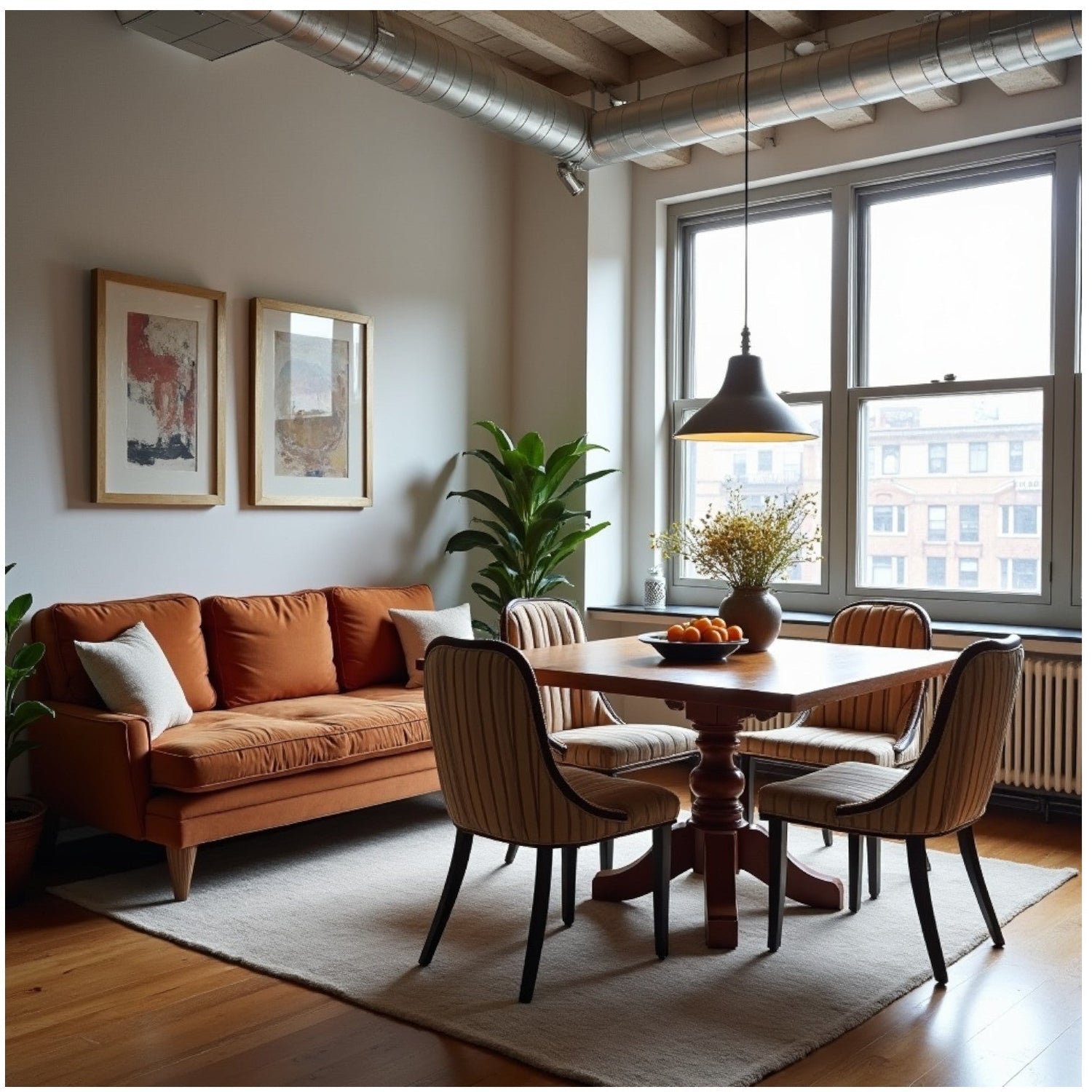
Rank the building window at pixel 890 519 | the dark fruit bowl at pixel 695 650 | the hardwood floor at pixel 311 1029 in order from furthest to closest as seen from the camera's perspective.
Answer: the building window at pixel 890 519 < the dark fruit bowl at pixel 695 650 < the hardwood floor at pixel 311 1029

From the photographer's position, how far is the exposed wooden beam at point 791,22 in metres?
5.05

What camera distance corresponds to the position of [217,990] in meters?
3.06

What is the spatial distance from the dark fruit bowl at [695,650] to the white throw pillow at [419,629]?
1598mm

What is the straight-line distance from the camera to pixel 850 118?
5406mm

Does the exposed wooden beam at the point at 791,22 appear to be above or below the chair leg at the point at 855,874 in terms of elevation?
above

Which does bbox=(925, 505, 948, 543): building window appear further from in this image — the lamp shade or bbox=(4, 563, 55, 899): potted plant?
bbox=(4, 563, 55, 899): potted plant

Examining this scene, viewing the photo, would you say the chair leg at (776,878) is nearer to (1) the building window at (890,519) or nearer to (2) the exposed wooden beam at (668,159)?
(1) the building window at (890,519)

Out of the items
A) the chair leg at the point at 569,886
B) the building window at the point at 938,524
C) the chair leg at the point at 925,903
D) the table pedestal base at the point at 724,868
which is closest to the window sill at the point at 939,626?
the building window at the point at 938,524

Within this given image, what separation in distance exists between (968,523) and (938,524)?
0.15m

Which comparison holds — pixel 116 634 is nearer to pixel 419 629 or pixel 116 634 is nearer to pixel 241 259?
pixel 419 629

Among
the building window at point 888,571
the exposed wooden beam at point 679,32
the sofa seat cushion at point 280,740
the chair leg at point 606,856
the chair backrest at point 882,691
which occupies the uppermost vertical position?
the exposed wooden beam at point 679,32

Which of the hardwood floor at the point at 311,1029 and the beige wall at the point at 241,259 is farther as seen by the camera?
the beige wall at the point at 241,259

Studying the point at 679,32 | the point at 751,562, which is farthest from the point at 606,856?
the point at 679,32

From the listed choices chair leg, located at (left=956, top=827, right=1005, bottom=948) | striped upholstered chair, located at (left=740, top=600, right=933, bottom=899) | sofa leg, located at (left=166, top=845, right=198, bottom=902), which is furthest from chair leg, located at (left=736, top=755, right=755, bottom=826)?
sofa leg, located at (left=166, top=845, right=198, bottom=902)
